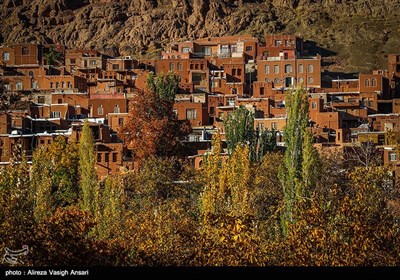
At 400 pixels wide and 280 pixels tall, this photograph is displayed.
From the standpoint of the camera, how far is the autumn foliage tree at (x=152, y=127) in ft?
159

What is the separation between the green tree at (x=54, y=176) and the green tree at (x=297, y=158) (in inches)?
287

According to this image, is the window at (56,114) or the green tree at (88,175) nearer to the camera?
the green tree at (88,175)

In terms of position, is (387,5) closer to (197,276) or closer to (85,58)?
(85,58)

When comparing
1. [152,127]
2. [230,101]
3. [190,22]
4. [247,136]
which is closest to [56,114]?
[152,127]

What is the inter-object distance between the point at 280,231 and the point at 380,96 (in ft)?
83.9

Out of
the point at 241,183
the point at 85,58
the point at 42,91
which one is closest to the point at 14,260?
the point at 241,183

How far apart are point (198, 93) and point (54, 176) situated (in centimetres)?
1808

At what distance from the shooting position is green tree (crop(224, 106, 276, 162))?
45697 millimetres

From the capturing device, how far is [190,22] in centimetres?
7944

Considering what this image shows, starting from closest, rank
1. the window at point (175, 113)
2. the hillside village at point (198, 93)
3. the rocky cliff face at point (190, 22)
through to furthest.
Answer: the hillside village at point (198, 93) < the window at point (175, 113) < the rocky cliff face at point (190, 22)

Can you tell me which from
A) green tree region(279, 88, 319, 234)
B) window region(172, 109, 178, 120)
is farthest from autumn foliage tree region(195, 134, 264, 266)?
window region(172, 109, 178, 120)

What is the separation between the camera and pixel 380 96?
5828 centimetres

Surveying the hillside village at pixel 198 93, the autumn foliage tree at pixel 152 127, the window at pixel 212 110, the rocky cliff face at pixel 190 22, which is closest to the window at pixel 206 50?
the hillside village at pixel 198 93

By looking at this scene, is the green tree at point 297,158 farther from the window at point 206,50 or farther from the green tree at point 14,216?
the window at point 206,50
